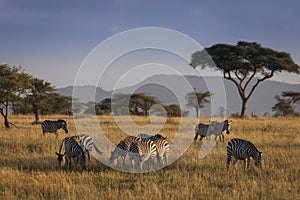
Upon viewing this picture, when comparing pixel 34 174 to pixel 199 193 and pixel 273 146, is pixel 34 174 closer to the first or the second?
pixel 199 193

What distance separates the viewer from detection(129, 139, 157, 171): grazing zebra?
347 inches

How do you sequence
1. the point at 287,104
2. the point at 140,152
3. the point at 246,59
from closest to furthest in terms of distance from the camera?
the point at 140,152, the point at 246,59, the point at 287,104

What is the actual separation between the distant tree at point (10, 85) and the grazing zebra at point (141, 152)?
44.7 feet

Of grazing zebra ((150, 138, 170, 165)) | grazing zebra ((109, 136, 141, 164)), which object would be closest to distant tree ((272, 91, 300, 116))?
grazing zebra ((150, 138, 170, 165))

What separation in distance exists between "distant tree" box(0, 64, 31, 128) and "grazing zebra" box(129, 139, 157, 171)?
1363cm

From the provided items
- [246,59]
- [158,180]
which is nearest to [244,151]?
[158,180]

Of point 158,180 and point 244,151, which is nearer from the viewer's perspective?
point 158,180

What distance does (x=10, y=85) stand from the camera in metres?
21.4

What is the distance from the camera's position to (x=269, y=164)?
945cm

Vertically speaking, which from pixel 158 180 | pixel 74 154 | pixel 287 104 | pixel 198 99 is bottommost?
pixel 158 180

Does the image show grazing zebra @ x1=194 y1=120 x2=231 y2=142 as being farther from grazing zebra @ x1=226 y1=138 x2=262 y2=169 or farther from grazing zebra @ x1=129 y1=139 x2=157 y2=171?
grazing zebra @ x1=129 y1=139 x2=157 y2=171

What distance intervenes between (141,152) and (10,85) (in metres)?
15.5

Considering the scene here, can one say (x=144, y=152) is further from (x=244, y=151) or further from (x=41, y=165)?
(x=41, y=165)

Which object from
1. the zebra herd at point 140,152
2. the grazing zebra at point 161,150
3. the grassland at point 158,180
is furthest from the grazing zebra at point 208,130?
the zebra herd at point 140,152
